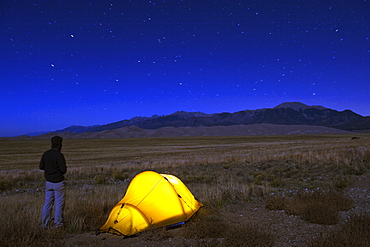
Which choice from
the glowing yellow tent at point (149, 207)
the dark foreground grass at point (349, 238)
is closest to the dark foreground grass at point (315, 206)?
the dark foreground grass at point (349, 238)

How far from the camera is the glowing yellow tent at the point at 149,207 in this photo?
21.2ft

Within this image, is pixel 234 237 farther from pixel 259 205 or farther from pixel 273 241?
pixel 259 205

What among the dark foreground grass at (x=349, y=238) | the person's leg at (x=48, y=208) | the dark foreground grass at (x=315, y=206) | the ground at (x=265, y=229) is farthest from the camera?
the dark foreground grass at (x=315, y=206)

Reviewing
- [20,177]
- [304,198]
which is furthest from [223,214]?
[20,177]

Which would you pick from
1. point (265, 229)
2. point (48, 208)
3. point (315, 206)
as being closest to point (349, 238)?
point (265, 229)

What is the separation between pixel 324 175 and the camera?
14.2 metres

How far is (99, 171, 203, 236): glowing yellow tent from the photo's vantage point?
6477 mm

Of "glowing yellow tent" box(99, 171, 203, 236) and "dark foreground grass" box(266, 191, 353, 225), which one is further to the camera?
"dark foreground grass" box(266, 191, 353, 225)

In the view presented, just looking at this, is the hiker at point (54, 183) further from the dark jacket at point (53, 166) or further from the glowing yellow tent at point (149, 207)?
the glowing yellow tent at point (149, 207)

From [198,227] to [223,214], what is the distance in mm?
1777

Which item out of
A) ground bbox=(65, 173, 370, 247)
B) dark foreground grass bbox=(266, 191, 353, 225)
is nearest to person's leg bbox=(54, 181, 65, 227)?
ground bbox=(65, 173, 370, 247)

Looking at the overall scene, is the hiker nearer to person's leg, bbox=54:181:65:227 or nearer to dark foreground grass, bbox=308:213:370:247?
person's leg, bbox=54:181:65:227

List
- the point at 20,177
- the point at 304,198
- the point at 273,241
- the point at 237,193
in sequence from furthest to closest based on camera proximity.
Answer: the point at 20,177, the point at 237,193, the point at 304,198, the point at 273,241

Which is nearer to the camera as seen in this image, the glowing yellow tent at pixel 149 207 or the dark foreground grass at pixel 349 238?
the dark foreground grass at pixel 349 238
